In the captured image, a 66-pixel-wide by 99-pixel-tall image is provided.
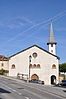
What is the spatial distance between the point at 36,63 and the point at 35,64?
0.43 m

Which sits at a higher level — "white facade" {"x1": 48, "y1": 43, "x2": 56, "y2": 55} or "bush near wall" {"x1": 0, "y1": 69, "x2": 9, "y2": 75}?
"white facade" {"x1": 48, "y1": 43, "x2": 56, "y2": 55}

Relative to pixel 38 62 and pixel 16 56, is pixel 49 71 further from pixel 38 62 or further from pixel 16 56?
pixel 16 56

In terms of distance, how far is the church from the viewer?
102 m

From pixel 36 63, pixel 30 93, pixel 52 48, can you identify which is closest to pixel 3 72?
pixel 36 63

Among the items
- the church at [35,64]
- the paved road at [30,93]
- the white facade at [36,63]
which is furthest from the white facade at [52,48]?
the paved road at [30,93]

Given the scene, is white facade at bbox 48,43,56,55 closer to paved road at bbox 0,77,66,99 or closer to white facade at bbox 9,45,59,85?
white facade at bbox 9,45,59,85

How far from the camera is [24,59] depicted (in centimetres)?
10300

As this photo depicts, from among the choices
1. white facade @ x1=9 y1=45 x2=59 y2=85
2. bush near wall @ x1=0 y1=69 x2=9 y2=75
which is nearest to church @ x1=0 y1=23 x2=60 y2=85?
white facade @ x1=9 y1=45 x2=59 y2=85

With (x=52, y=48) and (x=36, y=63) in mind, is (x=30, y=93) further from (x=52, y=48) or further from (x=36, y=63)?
(x=52, y=48)

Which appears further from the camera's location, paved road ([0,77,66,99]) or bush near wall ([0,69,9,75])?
bush near wall ([0,69,9,75])

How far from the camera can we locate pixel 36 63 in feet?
338

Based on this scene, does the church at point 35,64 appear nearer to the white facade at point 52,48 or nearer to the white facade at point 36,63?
the white facade at point 36,63

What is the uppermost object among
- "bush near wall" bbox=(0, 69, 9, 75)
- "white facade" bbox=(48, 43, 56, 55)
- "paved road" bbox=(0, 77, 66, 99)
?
"white facade" bbox=(48, 43, 56, 55)

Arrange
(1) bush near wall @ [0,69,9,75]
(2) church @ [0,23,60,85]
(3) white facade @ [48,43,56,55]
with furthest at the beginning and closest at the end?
(3) white facade @ [48,43,56,55] → (1) bush near wall @ [0,69,9,75] → (2) church @ [0,23,60,85]
